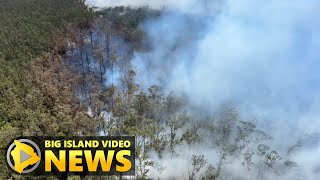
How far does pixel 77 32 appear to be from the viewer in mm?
82000

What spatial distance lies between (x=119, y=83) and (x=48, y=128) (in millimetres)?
24902

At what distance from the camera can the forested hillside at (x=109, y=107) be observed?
51062 mm

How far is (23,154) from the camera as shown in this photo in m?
29.9

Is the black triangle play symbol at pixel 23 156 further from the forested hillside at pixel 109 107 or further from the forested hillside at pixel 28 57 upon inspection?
the forested hillside at pixel 28 57

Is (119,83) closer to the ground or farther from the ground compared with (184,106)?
farther from the ground

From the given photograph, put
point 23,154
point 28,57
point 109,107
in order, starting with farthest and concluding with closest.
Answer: point 28,57, point 109,107, point 23,154

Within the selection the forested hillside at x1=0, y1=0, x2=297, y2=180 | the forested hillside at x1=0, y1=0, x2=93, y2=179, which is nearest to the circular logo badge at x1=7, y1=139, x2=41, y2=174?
the forested hillside at x1=0, y1=0, x2=297, y2=180

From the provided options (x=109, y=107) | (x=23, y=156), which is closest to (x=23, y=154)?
(x=23, y=156)

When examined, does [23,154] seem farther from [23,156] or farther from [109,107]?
[109,107]

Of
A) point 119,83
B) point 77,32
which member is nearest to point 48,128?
point 119,83

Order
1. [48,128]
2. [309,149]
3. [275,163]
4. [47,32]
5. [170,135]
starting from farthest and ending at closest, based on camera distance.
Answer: [47,32], [309,149], [170,135], [275,163], [48,128]

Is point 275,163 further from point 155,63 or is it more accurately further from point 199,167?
point 155,63

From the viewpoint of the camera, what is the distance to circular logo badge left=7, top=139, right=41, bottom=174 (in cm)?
2958

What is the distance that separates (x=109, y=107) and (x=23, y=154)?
33416 millimetres
